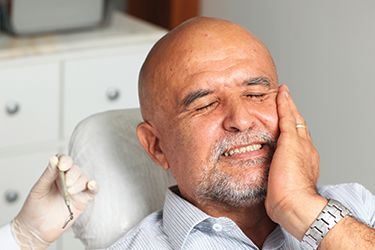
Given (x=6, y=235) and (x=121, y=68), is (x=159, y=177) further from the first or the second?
(x=121, y=68)

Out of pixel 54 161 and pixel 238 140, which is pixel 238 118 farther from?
pixel 54 161

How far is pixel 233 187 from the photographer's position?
176 centimetres

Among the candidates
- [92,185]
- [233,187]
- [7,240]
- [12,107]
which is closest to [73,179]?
[92,185]

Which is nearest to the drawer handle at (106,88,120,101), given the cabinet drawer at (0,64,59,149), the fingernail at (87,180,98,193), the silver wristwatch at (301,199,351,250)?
the cabinet drawer at (0,64,59,149)

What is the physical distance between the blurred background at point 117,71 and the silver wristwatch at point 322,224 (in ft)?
3.19

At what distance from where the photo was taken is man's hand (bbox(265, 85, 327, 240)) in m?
1.70

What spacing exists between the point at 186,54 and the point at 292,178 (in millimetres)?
319

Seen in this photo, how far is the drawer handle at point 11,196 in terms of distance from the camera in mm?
2998

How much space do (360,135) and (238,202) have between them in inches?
38.8

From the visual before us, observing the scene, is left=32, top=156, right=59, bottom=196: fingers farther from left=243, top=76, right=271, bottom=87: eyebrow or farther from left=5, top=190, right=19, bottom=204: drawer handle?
left=5, top=190, right=19, bottom=204: drawer handle

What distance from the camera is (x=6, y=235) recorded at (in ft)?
6.23

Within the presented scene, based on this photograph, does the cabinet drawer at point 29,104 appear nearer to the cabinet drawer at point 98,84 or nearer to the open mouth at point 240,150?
the cabinet drawer at point 98,84

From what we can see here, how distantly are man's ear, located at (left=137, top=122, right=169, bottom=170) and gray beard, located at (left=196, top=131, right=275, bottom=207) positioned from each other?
161mm

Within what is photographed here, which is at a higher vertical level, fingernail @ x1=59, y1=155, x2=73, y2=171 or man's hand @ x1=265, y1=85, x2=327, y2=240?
man's hand @ x1=265, y1=85, x2=327, y2=240
